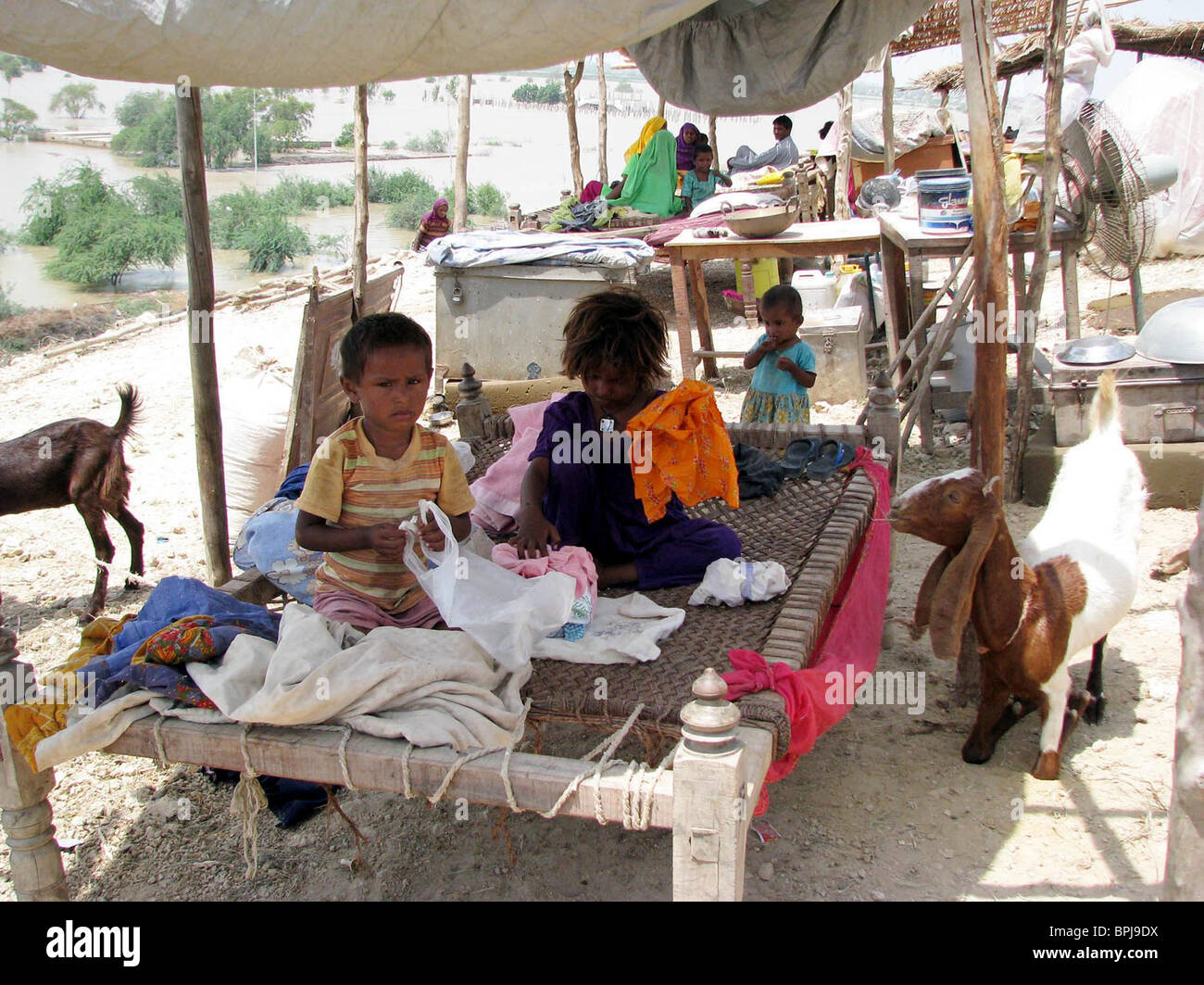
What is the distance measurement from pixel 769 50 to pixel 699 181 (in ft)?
30.6

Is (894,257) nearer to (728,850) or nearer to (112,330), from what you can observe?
(728,850)

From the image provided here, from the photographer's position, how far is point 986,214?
3.55 meters

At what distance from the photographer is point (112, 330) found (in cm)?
1169

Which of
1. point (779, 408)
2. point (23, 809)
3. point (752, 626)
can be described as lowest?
point (23, 809)

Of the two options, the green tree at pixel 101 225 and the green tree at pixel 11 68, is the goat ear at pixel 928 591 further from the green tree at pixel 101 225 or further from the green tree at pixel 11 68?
the green tree at pixel 11 68

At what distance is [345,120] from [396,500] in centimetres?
4954

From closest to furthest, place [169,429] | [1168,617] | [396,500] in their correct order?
1. [396,500]
2. [1168,617]
3. [169,429]

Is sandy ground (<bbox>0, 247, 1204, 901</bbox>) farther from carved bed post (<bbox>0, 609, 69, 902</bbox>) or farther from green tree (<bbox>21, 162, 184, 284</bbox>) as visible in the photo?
green tree (<bbox>21, 162, 184, 284</bbox>)

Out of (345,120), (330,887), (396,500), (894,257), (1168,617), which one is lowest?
(330,887)

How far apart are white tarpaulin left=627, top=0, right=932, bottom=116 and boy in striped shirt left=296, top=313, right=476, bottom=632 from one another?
1.62 m

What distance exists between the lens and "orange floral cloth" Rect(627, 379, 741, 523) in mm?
→ 3592

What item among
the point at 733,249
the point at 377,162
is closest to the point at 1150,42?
the point at 733,249

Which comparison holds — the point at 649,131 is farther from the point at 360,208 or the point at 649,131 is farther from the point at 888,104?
the point at 360,208

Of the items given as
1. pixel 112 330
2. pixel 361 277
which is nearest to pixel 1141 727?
pixel 361 277
